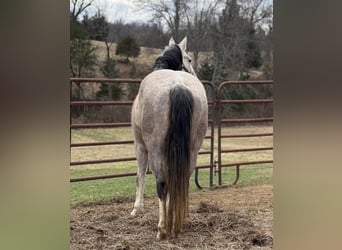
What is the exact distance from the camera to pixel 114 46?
84.4 inches

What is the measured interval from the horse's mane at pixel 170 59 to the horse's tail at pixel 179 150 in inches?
15.7

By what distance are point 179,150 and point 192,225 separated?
51 centimetres

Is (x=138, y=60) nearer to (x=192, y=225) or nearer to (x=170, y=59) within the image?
(x=170, y=59)

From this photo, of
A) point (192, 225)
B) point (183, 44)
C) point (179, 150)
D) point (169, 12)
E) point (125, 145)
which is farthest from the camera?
point (125, 145)

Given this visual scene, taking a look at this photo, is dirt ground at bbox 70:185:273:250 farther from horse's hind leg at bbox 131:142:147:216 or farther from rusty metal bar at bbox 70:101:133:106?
rusty metal bar at bbox 70:101:133:106

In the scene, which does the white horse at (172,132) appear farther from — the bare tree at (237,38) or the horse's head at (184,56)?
the bare tree at (237,38)

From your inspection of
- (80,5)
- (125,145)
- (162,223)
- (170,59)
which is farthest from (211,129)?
(80,5)

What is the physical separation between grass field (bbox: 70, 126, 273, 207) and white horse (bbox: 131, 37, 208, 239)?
0.45 meters

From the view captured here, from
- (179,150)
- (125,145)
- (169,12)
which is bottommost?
(125,145)

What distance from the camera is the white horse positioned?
1.52 m

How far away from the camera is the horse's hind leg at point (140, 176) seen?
2.02 m

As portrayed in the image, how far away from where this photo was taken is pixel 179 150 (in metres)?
1.52

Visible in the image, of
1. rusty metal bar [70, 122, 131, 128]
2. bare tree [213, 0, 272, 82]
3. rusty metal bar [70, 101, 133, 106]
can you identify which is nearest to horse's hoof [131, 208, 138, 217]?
rusty metal bar [70, 122, 131, 128]
